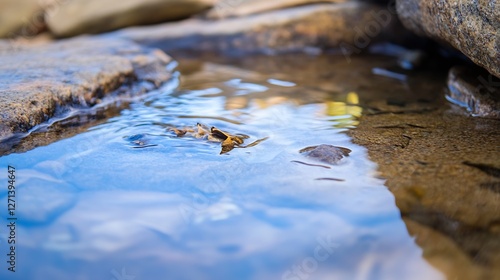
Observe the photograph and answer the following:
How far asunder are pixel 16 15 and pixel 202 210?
5378 millimetres

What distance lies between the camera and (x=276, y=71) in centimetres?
407

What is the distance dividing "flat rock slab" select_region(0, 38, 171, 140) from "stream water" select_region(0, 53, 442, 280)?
31 cm

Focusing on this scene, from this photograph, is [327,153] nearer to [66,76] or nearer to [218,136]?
[218,136]

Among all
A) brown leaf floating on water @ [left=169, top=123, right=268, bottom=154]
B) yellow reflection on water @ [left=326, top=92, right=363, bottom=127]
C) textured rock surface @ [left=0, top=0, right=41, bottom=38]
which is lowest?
yellow reflection on water @ [left=326, top=92, right=363, bottom=127]

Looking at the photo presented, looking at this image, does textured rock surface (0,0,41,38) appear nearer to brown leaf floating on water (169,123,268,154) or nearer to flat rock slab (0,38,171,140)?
flat rock slab (0,38,171,140)

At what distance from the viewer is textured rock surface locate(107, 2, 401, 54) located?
495 cm

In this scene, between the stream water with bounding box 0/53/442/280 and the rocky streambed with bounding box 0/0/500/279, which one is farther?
the rocky streambed with bounding box 0/0/500/279

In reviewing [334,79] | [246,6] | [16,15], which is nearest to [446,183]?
[334,79]

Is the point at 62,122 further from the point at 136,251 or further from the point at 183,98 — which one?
the point at 136,251

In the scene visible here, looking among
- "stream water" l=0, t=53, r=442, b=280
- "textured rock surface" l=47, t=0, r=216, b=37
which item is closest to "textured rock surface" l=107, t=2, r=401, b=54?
"textured rock surface" l=47, t=0, r=216, b=37

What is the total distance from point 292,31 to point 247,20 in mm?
496

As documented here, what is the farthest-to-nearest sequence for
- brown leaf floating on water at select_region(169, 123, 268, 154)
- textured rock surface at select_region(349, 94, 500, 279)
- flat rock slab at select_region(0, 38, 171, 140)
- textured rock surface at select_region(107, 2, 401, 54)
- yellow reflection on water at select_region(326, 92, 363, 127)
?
textured rock surface at select_region(107, 2, 401, 54) < yellow reflection on water at select_region(326, 92, 363, 127) < flat rock slab at select_region(0, 38, 171, 140) < brown leaf floating on water at select_region(169, 123, 268, 154) < textured rock surface at select_region(349, 94, 500, 279)

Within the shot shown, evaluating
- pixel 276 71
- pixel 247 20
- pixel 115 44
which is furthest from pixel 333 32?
pixel 115 44

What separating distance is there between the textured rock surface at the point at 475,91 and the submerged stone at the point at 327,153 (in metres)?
1.05
